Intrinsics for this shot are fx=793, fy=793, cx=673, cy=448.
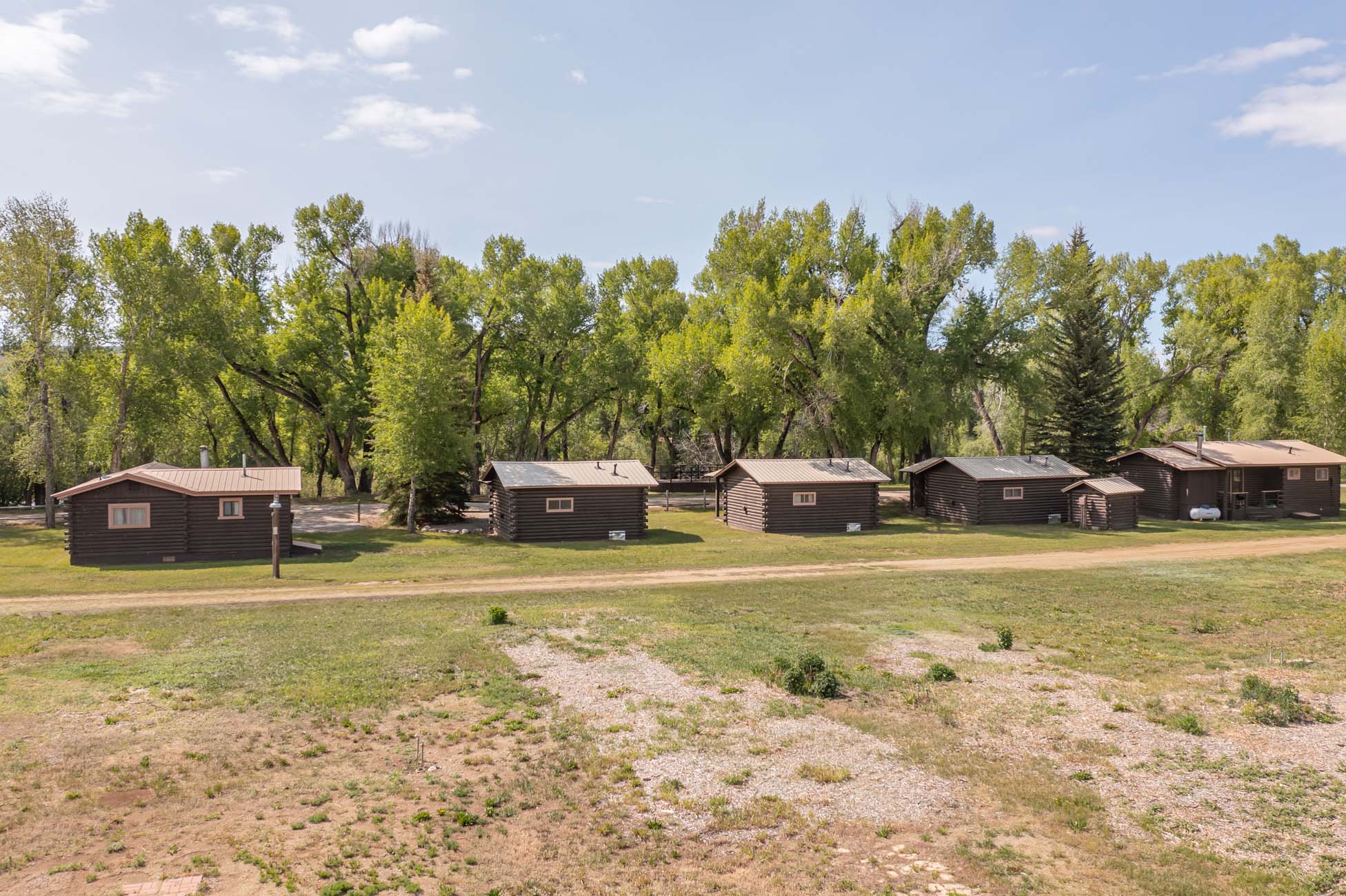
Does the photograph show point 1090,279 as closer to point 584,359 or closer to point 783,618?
point 584,359

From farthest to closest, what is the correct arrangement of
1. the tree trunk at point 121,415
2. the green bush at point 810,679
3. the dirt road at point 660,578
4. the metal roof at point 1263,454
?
the metal roof at point 1263,454
the tree trunk at point 121,415
the dirt road at point 660,578
the green bush at point 810,679

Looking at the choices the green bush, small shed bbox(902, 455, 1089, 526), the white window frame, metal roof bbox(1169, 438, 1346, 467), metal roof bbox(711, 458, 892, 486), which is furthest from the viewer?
metal roof bbox(1169, 438, 1346, 467)

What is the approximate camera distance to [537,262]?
5666 centimetres

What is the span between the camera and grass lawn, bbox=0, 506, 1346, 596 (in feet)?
90.2

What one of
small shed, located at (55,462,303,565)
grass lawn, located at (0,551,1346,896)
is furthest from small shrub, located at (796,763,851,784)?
small shed, located at (55,462,303,565)

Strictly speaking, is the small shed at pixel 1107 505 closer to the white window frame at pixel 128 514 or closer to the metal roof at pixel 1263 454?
the metal roof at pixel 1263 454

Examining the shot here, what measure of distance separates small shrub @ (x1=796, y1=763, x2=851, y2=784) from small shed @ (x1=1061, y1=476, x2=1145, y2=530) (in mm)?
38331

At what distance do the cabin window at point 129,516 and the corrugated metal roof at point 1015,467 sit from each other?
40663mm

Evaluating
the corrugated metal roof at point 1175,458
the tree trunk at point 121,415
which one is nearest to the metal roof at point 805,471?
the corrugated metal roof at point 1175,458

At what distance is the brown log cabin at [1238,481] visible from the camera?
4781 cm

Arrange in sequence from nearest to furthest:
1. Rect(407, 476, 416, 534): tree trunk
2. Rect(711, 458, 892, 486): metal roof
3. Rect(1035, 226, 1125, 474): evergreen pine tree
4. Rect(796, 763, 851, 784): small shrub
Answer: Rect(796, 763, 851, 784): small shrub < Rect(407, 476, 416, 534): tree trunk < Rect(711, 458, 892, 486): metal roof < Rect(1035, 226, 1125, 474): evergreen pine tree

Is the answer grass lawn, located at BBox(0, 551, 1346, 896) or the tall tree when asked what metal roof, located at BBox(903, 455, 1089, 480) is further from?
the tall tree

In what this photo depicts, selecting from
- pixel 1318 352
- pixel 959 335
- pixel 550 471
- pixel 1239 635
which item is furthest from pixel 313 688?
pixel 1318 352

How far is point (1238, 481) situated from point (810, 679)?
47.0 metres
